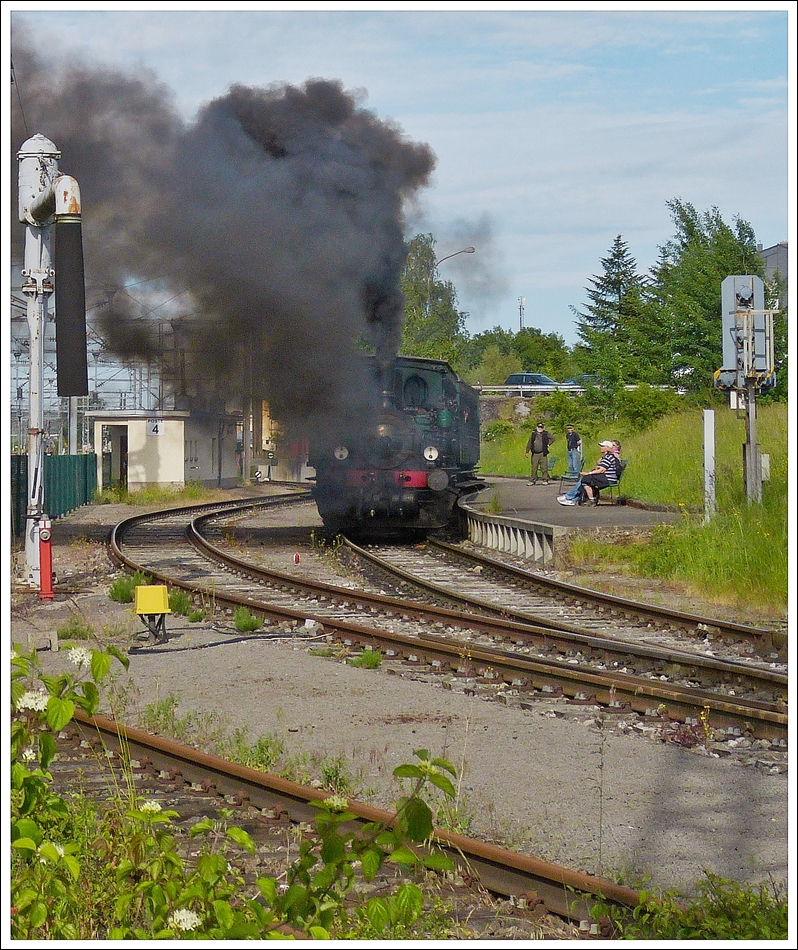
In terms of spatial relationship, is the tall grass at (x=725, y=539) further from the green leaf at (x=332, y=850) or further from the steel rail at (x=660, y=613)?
the green leaf at (x=332, y=850)

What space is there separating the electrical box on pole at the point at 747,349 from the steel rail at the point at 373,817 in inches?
354

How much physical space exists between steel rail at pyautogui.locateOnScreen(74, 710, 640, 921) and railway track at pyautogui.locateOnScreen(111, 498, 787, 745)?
8.08 feet

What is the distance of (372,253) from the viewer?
16594 millimetres

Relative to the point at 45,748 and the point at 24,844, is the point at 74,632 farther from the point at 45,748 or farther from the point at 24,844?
the point at 24,844

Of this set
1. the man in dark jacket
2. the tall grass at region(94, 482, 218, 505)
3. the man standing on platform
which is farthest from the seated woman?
the tall grass at region(94, 482, 218, 505)

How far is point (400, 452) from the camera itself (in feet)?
51.0

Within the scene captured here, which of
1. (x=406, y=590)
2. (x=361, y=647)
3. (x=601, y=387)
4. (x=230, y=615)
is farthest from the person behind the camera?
(x=601, y=387)

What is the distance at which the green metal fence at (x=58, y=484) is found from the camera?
771 inches

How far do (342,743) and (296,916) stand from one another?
2.84 meters

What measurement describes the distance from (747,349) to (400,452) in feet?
17.3

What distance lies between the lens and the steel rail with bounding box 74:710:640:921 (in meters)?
3.61

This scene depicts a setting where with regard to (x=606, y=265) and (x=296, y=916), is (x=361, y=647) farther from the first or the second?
(x=606, y=265)

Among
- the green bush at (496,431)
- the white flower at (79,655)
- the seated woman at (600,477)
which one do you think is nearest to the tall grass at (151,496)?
the green bush at (496,431)

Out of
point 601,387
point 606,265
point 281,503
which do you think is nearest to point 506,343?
point 606,265
